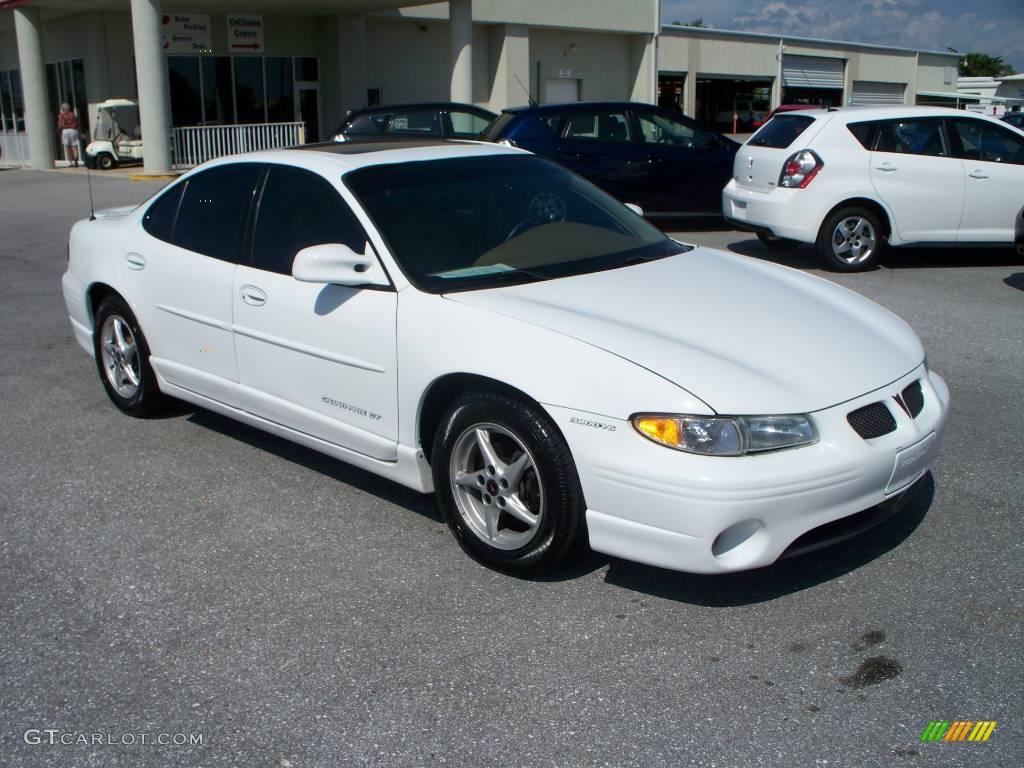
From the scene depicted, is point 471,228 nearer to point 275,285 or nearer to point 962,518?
point 275,285

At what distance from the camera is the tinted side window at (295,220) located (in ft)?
15.4

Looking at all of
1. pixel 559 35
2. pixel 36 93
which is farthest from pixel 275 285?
pixel 559 35

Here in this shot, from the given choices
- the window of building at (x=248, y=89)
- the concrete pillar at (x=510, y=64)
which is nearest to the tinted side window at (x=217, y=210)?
the window of building at (x=248, y=89)

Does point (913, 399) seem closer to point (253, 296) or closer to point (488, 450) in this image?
point (488, 450)

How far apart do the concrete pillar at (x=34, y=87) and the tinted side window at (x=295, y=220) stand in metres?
24.7

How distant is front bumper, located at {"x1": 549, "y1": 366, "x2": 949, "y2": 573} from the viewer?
344 cm

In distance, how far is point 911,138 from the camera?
1067cm

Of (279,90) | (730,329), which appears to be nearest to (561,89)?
(279,90)

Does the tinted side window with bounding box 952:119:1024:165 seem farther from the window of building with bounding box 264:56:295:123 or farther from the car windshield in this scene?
the window of building with bounding box 264:56:295:123

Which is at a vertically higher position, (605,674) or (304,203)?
(304,203)

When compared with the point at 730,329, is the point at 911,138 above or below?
above

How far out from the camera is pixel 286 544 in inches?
173

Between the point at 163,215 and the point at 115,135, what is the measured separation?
73.8 ft

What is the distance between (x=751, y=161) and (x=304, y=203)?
7.43 metres
